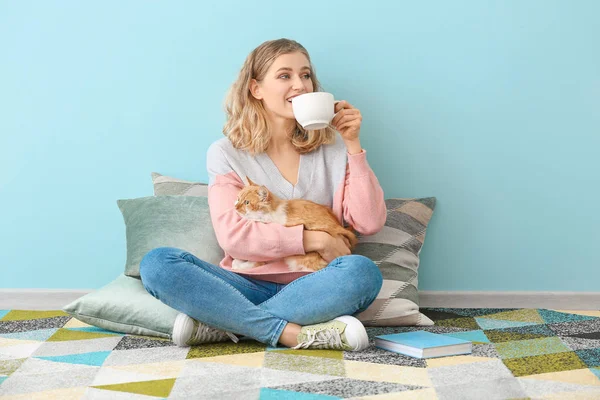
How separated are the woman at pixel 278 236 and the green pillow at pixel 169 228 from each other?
0.47ft

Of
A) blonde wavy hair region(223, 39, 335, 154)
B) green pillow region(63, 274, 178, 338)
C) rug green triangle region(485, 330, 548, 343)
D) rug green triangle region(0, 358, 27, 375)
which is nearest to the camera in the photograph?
rug green triangle region(0, 358, 27, 375)

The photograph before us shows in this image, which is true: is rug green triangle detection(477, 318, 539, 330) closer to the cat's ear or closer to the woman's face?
the cat's ear

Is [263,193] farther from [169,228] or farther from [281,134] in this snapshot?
[169,228]

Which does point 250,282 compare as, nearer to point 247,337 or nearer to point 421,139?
point 247,337

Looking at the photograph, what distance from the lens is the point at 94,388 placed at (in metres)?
1.45

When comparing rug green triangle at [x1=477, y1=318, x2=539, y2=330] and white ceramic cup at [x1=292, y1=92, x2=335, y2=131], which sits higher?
white ceramic cup at [x1=292, y1=92, x2=335, y2=131]

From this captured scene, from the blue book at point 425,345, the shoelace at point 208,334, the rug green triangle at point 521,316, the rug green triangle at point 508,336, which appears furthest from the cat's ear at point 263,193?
the rug green triangle at point 521,316

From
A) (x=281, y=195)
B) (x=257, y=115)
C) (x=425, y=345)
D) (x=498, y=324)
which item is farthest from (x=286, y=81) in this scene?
(x=498, y=324)

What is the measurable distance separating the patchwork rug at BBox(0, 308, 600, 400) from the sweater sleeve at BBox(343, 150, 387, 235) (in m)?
0.34

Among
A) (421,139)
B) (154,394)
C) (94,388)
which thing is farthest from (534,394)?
(421,139)

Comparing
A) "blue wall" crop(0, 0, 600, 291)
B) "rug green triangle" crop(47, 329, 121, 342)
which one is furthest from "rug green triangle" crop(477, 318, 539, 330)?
"rug green triangle" crop(47, 329, 121, 342)

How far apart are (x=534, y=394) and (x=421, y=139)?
3.92 feet

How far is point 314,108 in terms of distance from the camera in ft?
5.55

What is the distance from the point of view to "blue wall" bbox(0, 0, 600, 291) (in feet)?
7.64
